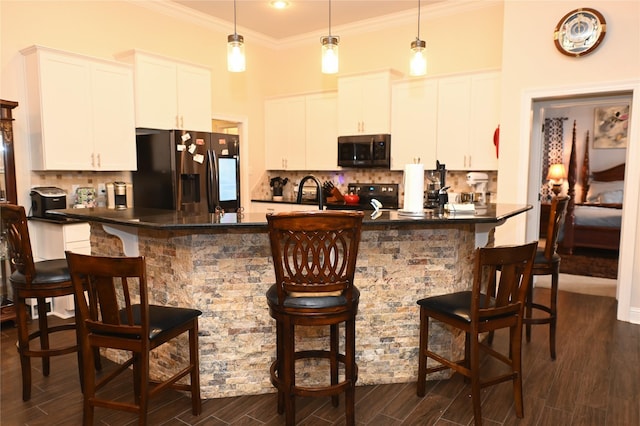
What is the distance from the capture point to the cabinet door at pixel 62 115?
12.6 feet

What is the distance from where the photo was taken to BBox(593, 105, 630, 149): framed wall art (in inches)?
317

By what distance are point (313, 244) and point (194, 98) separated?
12.0 ft

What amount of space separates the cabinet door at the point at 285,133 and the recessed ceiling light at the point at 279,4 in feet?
4.21

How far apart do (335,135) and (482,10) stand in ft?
7.40

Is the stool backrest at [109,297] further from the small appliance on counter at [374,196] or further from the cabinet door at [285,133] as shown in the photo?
the cabinet door at [285,133]

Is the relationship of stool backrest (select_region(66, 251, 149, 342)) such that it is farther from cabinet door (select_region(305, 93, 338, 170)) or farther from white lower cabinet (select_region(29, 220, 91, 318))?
cabinet door (select_region(305, 93, 338, 170))

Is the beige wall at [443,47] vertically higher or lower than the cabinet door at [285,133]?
higher

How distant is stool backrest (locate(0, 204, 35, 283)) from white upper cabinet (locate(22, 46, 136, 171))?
1617 millimetres

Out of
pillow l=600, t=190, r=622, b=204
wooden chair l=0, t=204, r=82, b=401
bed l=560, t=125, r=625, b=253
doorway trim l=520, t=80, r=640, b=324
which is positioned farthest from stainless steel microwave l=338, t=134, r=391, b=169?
pillow l=600, t=190, r=622, b=204

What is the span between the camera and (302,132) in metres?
6.14

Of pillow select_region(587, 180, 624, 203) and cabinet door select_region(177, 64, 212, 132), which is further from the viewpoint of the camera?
pillow select_region(587, 180, 624, 203)

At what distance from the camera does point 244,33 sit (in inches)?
235

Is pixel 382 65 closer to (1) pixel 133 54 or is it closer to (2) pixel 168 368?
(1) pixel 133 54

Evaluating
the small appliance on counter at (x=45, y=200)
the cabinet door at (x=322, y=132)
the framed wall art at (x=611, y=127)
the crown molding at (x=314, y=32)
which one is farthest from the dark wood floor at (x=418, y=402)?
the framed wall art at (x=611, y=127)
